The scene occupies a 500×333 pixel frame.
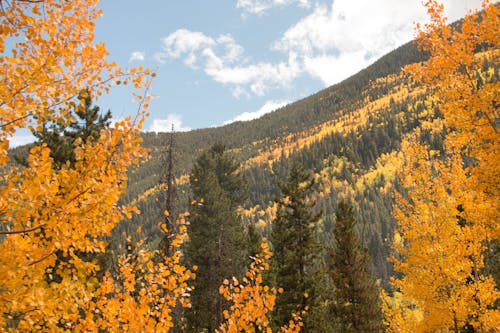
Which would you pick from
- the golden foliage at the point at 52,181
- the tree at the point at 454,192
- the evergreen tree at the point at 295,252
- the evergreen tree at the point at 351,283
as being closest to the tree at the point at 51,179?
the golden foliage at the point at 52,181

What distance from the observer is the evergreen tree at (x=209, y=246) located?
20047mm

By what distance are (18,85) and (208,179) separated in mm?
20899

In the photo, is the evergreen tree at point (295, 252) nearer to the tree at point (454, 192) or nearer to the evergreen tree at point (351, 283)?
the evergreen tree at point (351, 283)

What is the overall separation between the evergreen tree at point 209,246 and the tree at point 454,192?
378 inches

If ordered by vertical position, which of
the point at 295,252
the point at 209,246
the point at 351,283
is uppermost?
the point at 209,246

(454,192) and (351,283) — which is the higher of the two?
(454,192)

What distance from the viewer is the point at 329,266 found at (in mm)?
17484

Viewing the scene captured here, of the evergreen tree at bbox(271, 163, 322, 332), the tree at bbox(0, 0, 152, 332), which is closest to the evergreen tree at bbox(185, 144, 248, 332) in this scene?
the evergreen tree at bbox(271, 163, 322, 332)

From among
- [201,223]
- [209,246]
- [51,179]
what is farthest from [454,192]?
[201,223]

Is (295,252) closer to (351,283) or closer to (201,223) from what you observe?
(351,283)

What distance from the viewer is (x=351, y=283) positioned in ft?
56.0

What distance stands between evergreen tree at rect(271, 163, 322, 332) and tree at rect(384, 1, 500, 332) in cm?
373

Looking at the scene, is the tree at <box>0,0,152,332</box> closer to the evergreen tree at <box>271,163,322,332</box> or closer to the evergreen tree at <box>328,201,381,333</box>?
the evergreen tree at <box>271,163,322,332</box>

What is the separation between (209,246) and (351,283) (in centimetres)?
862
